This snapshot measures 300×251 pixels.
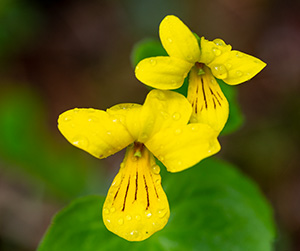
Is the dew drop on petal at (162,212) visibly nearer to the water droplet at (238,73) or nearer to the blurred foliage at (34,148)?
the water droplet at (238,73)

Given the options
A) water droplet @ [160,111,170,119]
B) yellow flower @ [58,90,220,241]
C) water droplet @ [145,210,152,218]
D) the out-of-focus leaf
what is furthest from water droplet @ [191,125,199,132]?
the out-of-focus leaf

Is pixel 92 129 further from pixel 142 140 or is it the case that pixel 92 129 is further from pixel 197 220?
pixel 197 220

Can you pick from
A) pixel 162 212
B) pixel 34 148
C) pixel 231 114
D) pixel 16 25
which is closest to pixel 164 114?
pixel 162 212

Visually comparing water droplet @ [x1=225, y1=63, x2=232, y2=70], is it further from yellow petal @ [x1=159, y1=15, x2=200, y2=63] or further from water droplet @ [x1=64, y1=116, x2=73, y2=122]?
water droplet @ [x1=64, y1=116, x2=73, y2=122]

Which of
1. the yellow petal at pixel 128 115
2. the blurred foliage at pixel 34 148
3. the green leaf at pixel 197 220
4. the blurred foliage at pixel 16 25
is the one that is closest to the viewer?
the yellow petal at pixel 128 115

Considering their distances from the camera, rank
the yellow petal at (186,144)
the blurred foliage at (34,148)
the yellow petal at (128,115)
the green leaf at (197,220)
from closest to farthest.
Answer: the yellow petal at (186,144), the yellow petal at (128,115), the green leaf at (197,220), the blurred foliage at (34,148)

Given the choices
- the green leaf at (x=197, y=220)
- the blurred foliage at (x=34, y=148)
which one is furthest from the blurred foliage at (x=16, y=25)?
the green leaf at (x=197, y=220)
